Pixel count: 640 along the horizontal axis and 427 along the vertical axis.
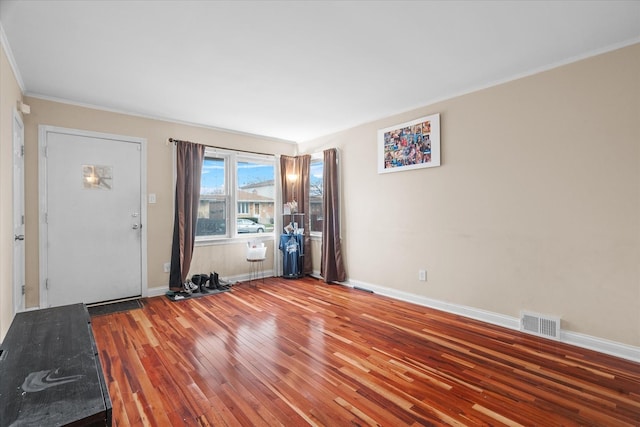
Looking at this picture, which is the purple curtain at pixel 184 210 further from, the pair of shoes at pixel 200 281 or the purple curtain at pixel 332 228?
the purple curtain at pixel 332 228

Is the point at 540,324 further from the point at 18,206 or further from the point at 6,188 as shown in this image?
the point at 18,206

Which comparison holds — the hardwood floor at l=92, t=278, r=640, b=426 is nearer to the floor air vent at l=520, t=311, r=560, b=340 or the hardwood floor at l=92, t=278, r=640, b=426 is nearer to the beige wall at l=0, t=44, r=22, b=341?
the floor air vent at l=520, t=311, r=560, b=340

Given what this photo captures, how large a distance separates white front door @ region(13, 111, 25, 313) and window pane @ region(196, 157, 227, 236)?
1995 millimetres

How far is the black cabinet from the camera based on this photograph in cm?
96

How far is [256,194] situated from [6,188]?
3242mm

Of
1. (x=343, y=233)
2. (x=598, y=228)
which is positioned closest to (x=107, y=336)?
(x=343, y=233)

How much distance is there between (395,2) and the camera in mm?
1992

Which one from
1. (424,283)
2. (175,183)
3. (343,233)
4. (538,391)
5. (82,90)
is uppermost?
(82,90)

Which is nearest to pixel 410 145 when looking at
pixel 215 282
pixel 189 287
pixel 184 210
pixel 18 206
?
pixel 184 210

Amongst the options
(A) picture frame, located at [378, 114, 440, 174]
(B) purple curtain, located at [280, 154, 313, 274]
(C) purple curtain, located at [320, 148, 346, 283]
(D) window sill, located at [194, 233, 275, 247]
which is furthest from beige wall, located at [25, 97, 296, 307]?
(A) picture frame, located at [378, 114, 440, 174]

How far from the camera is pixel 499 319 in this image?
319cm

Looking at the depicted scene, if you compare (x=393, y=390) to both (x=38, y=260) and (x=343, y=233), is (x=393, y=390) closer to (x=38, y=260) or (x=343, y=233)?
(x=343, y=233)

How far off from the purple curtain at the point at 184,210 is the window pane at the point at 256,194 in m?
0.79

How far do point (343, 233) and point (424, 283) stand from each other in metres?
1.57
